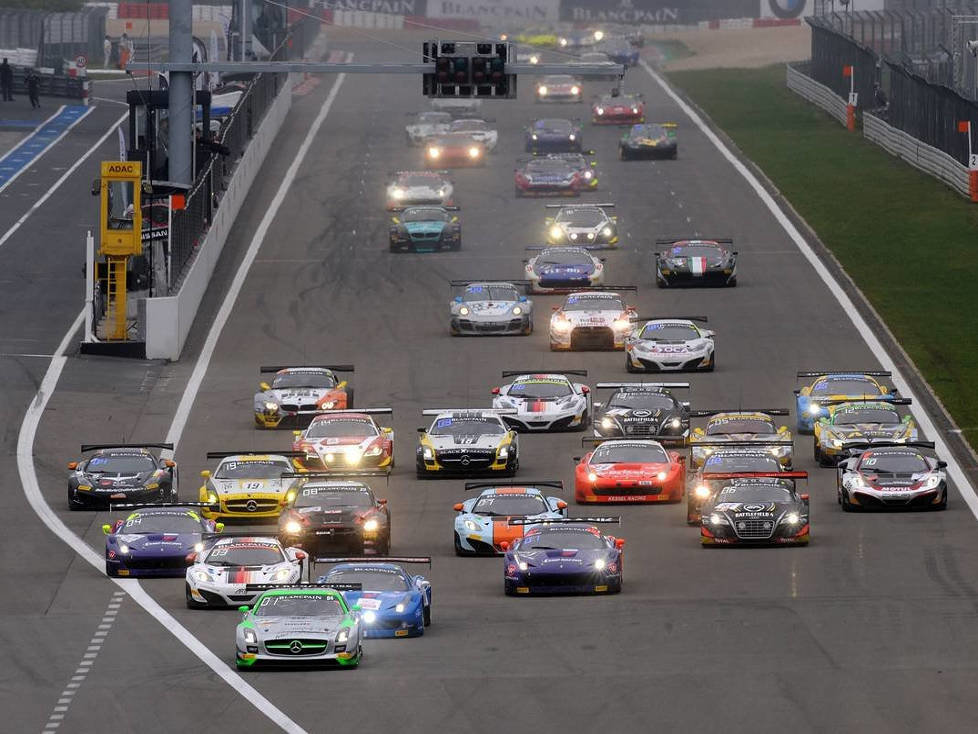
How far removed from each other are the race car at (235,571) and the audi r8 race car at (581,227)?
118ft

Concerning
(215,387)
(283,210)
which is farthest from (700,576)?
(283,210)

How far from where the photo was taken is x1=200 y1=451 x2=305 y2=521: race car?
131 feet

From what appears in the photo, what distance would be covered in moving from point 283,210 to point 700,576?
1725 inches

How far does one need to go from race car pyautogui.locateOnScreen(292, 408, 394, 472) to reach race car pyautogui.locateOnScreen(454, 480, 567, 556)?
6.09 meters

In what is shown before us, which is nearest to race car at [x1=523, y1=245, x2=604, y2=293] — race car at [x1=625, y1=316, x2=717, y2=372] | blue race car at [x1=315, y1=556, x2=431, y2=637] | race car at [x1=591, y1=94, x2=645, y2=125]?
race car at [x1=625, y1=316, x2=717, y2=372]

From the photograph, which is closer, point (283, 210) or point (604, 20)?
point (283, 210)

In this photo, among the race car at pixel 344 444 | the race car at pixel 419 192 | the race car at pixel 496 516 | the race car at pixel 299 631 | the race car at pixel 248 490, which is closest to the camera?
the race car at pixel 299 631

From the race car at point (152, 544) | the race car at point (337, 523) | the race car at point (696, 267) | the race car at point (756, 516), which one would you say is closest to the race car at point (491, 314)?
the race car at point (696, 267)

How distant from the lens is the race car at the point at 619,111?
96.6 m

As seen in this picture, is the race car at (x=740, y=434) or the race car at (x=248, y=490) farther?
the race car at (x=740, y=434)

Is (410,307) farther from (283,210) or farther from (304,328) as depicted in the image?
(283,210)

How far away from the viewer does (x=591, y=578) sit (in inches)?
1324

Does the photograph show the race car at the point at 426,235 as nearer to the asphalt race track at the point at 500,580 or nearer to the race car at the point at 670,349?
the asphalt race track at the point at 500,580

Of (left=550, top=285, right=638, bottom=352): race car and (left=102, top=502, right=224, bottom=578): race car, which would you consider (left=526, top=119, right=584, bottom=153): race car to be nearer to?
(left=550, top=285, right=638, bottom=352): race car
